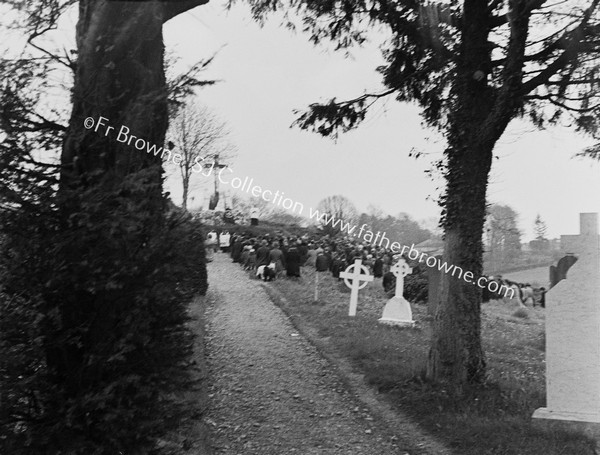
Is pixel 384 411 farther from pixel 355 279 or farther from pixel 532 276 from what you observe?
pixel 532 276

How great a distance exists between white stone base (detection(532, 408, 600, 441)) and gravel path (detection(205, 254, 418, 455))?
156cm

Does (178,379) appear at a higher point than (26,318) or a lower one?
lower

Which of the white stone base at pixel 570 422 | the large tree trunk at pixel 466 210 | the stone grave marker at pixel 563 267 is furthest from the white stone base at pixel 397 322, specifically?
the white stone base at pixel 570 422

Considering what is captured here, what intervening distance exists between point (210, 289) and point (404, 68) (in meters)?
10.6

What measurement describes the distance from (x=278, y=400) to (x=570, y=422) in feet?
11.3

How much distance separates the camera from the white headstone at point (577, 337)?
6.44 metres

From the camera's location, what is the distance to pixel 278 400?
301 inches

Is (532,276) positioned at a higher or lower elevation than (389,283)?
higher

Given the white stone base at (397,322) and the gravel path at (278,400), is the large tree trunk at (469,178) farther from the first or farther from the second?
the white stone base at (397,322)

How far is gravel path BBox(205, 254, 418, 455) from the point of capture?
6316 millimetres

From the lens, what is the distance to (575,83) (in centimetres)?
766

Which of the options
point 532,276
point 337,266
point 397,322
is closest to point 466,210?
point 397,322

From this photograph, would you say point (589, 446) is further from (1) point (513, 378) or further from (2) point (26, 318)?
(2) point (26, 318)

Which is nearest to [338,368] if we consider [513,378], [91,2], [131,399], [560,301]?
[513,378]
